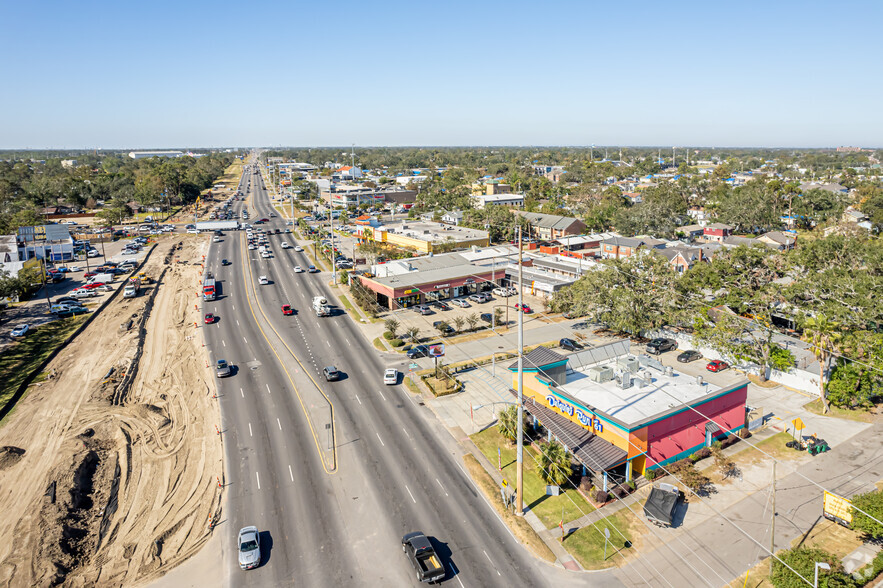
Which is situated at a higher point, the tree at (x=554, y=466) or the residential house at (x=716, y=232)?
the residential house at (x=716, y=232)

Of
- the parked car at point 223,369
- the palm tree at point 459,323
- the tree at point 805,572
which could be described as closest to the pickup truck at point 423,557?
the tree at point 805,572

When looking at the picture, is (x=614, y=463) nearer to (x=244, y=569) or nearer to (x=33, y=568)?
(x=244, y=569)

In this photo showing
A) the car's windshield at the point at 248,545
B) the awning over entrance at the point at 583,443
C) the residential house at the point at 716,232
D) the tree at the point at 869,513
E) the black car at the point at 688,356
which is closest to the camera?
the tree at the point at 869,513

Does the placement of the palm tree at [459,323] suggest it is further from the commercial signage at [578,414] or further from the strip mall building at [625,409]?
the commercial signage at [578,414]

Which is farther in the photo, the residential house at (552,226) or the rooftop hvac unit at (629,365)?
the residential house at (552,226)

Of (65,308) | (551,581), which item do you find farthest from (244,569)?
(65,308)

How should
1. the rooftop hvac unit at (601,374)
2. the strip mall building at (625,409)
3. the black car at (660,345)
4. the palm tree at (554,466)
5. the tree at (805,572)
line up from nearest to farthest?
the tree at (805,572) < the palm tree at (554,466) < the strip mall building at (625,409) < the rooftop hvac unit at (601,374) < the black car at (660,345)

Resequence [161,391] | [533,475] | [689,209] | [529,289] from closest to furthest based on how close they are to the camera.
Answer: [533,475], [161,391], [529,289], [689,209]
